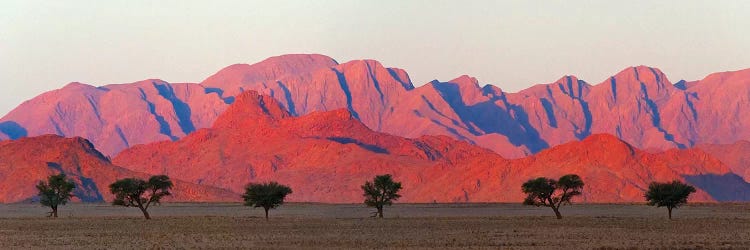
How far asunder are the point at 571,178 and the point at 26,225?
64.1 metres

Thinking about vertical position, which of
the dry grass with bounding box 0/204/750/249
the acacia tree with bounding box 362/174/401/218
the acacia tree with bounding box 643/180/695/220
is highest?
the acacia tree with bounding box 362/174/401/218

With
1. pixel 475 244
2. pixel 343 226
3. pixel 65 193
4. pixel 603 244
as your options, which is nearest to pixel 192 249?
pixel 475 244

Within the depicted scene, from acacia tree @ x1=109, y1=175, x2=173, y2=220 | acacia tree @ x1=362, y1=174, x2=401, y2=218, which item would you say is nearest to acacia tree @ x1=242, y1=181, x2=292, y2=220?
acacia tree @ x1=109, y1=175, x2=173, y2=220

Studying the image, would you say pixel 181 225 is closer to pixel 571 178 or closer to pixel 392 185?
pixel 392 185

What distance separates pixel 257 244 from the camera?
3378 inches

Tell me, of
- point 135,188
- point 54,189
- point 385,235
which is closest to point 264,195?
point 135,188

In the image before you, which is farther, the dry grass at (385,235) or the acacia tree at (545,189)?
the acacia tree at (545,189)

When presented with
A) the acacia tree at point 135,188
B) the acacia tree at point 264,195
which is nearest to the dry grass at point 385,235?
the acacia tree at point 135,188

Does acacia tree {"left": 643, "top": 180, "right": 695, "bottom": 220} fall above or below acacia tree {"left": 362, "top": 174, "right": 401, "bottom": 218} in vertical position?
below

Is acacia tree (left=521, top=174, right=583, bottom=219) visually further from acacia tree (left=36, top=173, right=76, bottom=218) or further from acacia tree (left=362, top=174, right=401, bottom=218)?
acacia tree (left=36, top=173, right=76, bottom=218)

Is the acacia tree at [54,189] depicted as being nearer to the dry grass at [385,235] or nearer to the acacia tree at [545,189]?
the dry grass at [385,235]

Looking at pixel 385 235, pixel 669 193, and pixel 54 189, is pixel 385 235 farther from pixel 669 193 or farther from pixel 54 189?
pixel 54 189

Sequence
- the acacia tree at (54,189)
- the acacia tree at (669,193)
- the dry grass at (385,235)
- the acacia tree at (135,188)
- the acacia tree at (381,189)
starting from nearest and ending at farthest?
the dry grass at (385,235) < the acacia tree at (669,193) < the acacia tree at (135,188) < the acacia tree at (381,189) < the acacia tree at (54,189)

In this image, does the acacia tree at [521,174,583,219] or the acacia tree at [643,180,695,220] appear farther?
the acacia tree at [643,180,695,220]
